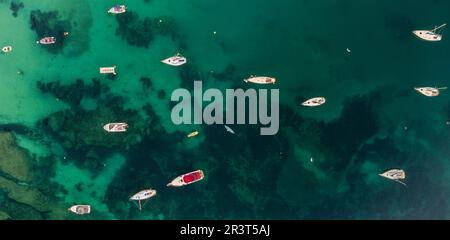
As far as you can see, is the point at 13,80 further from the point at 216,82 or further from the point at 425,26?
the point at 425,26

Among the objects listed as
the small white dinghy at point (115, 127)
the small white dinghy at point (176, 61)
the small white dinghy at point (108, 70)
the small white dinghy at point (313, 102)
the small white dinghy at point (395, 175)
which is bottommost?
the small white dinghy at point (395, 175)

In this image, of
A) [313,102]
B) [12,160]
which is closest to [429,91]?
[313,102]

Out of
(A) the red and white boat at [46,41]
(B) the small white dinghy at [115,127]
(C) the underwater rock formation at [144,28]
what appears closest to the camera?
(B) the small white dinghy at [115,127]

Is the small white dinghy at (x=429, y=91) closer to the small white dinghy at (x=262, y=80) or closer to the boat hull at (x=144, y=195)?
the small white dinghy at (x=262, y=80)

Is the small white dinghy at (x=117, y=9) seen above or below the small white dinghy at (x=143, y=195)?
above

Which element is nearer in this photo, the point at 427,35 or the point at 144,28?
the point at 427,35

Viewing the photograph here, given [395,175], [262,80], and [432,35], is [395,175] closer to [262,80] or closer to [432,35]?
[432,35]

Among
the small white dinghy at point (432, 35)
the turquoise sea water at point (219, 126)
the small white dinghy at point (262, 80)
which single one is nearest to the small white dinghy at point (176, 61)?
the turquoise sea water at point (219, 126)
